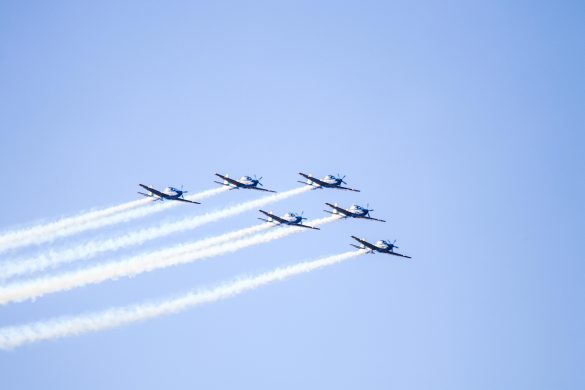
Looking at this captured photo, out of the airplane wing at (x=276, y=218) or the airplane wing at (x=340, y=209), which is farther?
the airplane wing at (x=340, y=209)

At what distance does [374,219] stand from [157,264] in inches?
947

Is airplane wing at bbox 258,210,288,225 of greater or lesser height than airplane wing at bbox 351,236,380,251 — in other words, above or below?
above

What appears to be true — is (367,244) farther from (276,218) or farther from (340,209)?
(276,218)

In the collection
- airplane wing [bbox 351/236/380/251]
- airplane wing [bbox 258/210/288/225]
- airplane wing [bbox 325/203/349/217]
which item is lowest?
airplane wing [bbox 351/236/380/251]

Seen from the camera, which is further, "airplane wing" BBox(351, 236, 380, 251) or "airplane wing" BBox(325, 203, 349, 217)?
"airplane wing" BBox(325, 203, 349, 217)

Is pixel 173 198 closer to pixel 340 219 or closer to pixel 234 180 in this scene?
pixel 234 180

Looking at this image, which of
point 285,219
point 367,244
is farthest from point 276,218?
point 367,244

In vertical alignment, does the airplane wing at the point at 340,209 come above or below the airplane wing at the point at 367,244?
above

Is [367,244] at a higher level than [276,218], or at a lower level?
lower

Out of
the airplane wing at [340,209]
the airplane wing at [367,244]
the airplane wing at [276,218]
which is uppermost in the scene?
the airplane wing at [340,209]

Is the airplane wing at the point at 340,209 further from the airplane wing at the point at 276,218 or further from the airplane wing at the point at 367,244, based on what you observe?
the airplane wing at the point at 276,218

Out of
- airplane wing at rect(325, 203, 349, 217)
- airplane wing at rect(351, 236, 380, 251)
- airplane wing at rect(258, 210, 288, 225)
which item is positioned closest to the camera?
airplane wing at rect(351, 236, 380, 251)

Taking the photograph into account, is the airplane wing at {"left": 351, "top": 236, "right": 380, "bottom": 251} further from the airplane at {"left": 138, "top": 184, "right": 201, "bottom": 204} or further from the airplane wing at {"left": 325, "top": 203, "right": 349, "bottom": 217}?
the airplane at {"left": 138, "top": 184, "right": 201, "bottom": 204}

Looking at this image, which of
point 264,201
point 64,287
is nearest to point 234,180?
point 264,201
